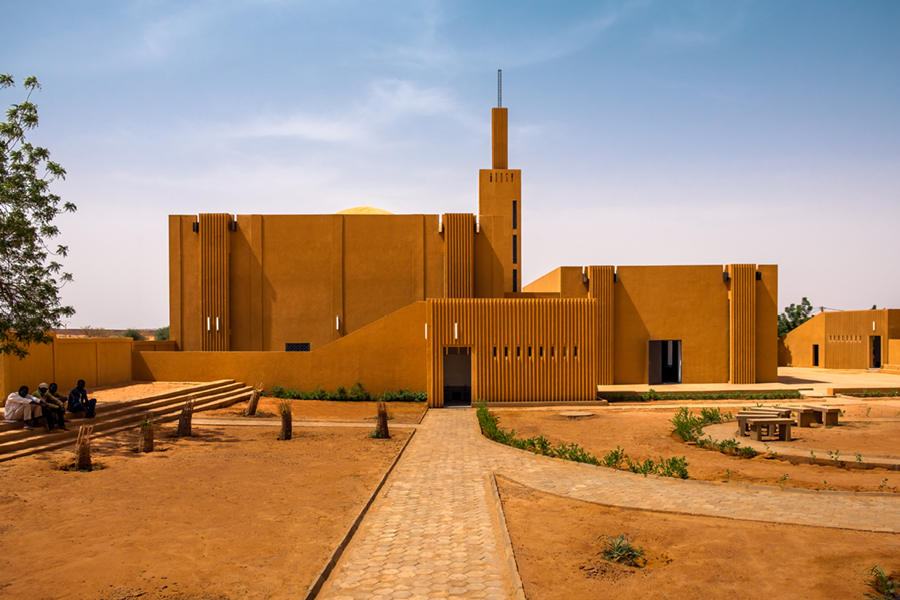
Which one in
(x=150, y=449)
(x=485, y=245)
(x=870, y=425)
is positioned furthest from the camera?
(x=485, y=245)

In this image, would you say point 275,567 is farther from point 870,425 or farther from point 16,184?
point 870,425

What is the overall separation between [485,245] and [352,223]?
682cm

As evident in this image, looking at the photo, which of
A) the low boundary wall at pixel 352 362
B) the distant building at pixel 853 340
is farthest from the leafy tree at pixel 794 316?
the low boundary wall at pixel 352 362

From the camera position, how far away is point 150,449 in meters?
11.6

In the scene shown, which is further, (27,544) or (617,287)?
(617,287)

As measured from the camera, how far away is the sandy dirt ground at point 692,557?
525 cm

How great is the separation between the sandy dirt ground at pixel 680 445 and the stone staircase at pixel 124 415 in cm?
975

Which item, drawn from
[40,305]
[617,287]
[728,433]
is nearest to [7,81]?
[40,305]

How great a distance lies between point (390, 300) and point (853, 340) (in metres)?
29.0

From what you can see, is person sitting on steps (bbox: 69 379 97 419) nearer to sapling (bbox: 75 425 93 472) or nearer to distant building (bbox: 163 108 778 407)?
sapling (bbox: 75 425 93 472)

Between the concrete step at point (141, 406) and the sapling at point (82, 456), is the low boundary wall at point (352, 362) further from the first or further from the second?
the sapling at point (82, 456)

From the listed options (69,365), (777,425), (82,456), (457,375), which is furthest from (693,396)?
(69,365)

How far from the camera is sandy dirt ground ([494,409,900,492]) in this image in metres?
9.33

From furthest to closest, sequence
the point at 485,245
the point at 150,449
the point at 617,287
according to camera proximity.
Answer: the point at 485,245, the point at 617,287, the point at 150,449
